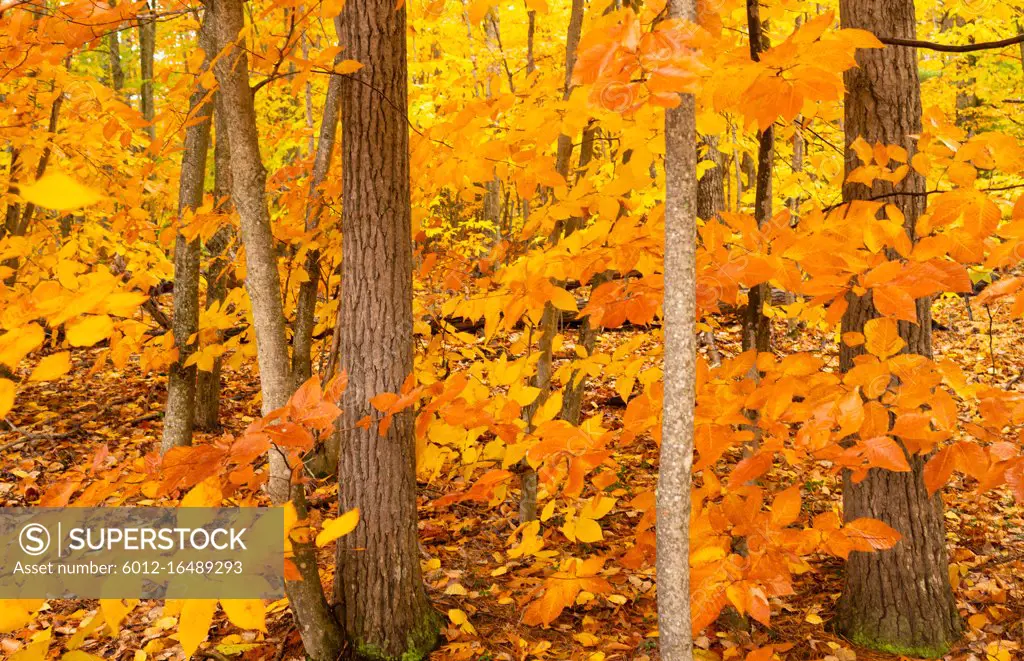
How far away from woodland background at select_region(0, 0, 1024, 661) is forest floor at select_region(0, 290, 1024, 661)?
25mm

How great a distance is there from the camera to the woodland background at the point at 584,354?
1801 millimetres

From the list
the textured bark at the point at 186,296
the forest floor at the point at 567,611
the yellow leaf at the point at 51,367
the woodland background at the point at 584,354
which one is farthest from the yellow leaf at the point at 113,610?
the textured bark at the point at 186,296

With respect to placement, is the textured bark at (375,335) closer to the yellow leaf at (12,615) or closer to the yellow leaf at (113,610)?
the yellow leaf at (113,610)

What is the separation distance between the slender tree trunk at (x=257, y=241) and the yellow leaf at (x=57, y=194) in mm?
1990

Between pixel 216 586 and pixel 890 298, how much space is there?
2.06 meters

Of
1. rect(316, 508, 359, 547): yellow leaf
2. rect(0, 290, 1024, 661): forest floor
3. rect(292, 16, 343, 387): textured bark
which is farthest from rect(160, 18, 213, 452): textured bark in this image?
rect(316, 508, 359, 547): yellow leaf

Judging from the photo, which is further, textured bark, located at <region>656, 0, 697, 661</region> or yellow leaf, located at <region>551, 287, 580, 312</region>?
yellow leaf, located at <region>551, 287, 580, 312</region>

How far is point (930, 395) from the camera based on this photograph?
215 centimetres

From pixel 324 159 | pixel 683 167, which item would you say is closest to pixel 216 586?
pixel 683 167

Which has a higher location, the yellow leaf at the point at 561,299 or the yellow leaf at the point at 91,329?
the yellow leaf at the point at 561,299

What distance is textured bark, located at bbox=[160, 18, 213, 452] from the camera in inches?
196

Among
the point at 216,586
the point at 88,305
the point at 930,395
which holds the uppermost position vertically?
the point at 88,305

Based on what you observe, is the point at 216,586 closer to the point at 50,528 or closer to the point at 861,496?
the point at 50,528

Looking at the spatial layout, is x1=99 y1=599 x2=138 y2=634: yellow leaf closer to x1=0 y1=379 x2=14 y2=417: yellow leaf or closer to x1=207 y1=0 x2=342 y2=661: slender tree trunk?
x1=0 y1=379 x2=14 y2=417: yellow leaf
